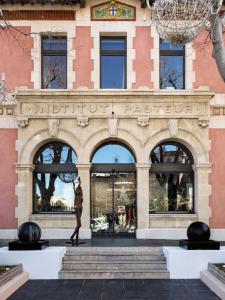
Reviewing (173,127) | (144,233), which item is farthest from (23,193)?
(173,127)

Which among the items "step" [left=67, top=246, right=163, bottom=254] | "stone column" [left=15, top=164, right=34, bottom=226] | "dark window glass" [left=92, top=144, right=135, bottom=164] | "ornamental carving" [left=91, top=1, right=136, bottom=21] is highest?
"ornamental carving" [left=91, top=1, right=136, bottom=21]

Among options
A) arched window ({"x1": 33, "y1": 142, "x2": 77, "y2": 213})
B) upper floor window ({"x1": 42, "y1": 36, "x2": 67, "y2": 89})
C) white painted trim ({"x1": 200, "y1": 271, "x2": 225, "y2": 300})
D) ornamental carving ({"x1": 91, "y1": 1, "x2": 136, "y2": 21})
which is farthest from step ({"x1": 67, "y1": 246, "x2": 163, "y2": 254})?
ornamental carving ({"x1": 91, "y1": 1, "x2": 136, "y2": 21})

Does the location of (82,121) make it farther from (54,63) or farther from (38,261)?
(38,261)

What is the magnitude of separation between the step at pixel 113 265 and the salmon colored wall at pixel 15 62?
7.12m

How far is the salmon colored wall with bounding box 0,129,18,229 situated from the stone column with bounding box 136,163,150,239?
4.46 meters

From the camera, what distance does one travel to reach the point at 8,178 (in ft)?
50.6

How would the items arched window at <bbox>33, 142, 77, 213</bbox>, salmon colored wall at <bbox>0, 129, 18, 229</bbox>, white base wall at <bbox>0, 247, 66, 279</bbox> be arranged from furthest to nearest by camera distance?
1. arched window at <bbox>33, 142, 77, 213</bbox>
2. salmon colored wall at <bbox>0, 129, 18, 229</bbox>
3. white base wall at <bbox>0, 247, 66, 279</bbox>

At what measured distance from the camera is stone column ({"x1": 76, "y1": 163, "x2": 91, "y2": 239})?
15.1 m

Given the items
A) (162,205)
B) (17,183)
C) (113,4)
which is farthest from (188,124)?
(17,183)

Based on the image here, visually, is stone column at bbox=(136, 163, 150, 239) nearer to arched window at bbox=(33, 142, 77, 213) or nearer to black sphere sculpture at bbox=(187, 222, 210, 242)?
arched window at bbox=(33, 142, 77, 213)

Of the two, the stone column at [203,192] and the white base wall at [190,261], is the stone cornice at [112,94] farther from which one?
the white base wall at [190,261]

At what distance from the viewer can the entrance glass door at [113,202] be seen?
16.0m

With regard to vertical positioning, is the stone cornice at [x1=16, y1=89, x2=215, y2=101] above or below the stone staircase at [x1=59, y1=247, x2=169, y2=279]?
above

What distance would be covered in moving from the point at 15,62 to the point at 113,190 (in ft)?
19.7
